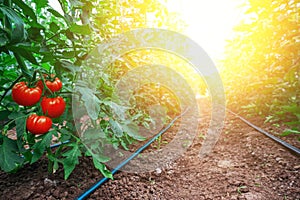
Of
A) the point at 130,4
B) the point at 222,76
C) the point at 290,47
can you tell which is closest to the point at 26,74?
the point at 130,4

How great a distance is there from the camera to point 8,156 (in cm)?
85

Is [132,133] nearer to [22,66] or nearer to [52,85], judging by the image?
[52,85]

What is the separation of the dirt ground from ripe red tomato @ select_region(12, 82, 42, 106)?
0.65 metres

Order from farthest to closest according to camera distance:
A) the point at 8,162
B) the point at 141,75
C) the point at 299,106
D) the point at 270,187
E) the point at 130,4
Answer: the point at 141,75
the point at 130,4
the point at 299,106
the point at 270,187
the point at 8,162

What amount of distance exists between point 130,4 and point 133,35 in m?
0.40

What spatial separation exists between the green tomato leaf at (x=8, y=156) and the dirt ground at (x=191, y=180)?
39cm

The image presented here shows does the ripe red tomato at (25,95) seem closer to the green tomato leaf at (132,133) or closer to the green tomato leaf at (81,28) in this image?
the green tomato leaf at (81,28)

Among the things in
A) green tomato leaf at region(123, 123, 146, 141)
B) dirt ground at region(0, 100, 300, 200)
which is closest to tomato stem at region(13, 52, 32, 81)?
green tomato leaf at region(123, 123, 146, 141)

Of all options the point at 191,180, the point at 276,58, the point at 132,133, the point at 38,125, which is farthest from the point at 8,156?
the point at 276,58

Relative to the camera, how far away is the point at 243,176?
140 cm

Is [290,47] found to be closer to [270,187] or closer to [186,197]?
[270,187]

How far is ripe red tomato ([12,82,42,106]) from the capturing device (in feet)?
2.43

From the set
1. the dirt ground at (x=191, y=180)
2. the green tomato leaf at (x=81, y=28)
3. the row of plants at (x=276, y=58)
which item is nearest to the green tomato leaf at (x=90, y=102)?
the green tomato leaf at (x=81, y=28)

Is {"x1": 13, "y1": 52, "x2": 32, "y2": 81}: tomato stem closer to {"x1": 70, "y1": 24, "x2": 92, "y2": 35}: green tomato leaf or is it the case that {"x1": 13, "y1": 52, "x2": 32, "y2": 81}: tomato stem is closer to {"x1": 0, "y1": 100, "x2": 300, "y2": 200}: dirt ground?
{"x1": 70, "y1": 24, "x2": 92, "y2": 35}: green tomato leaf
